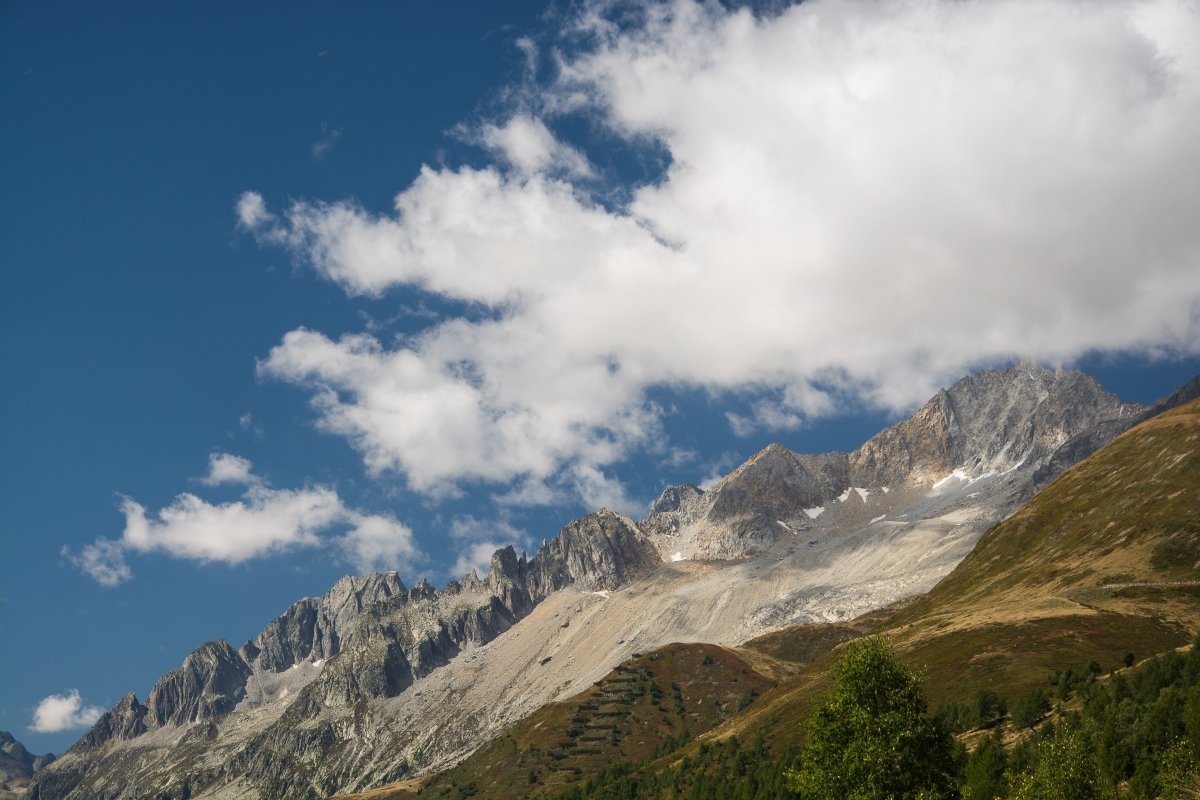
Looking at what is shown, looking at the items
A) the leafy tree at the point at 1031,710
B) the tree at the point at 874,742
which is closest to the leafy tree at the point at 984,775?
the tree at the point at 874,742

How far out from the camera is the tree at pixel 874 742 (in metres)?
64.9

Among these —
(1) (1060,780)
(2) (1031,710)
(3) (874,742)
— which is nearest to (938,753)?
(3) (874,742)

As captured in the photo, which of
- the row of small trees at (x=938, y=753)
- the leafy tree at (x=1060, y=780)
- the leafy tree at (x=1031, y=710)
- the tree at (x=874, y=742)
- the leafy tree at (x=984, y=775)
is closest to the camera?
the tree at (x=874, y=742)

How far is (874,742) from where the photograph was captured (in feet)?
214

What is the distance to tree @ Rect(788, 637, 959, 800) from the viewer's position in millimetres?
64938

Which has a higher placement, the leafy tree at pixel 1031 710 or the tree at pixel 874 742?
the tree at pixel 874 742

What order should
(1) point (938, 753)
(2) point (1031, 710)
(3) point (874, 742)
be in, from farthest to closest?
1. (2) point (1031, 710)
2. (1) point (938, 753)
3. (3) point (874, 742)

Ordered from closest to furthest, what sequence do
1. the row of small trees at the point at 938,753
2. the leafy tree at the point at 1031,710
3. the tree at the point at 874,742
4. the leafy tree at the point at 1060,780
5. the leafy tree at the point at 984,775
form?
the tree at the point at 874,742
the row of small trees at the point at 938,753
the leafy tree at the point at 1060,780
the leafy tree at the point at 984,775
the leafy tree at the point at 1031,710

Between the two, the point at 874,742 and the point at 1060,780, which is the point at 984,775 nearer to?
the point at 1060,780

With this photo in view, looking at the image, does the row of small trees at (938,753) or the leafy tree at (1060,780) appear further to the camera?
the leafy tree at (1060,780)

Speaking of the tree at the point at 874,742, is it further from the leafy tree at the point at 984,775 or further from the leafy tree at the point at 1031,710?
the leafy tree at the point at 1031,710

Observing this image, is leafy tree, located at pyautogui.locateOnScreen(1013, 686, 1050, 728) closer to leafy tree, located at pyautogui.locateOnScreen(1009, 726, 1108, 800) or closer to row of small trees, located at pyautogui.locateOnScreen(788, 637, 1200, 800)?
row of small trees, located at pyautogui.locateOnScreen(788, 637, 1200, 800)

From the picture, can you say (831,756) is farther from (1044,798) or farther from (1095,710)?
(1095,710)

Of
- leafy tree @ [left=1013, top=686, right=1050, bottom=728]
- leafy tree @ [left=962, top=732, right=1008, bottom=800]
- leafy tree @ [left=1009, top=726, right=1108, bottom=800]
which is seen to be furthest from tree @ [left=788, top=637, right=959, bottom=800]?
leafy tree @ [left=1013, top=686, right=1050, bottom=728]
